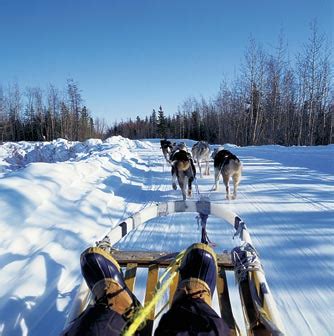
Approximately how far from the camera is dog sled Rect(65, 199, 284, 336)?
1.85m

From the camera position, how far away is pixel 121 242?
4.29 meters

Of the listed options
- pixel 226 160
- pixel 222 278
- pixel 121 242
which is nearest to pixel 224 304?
pixel 222 278

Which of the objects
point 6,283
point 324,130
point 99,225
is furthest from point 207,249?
point 324,130

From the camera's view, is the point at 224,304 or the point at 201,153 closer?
the point at 224,304

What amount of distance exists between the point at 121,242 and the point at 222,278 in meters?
2.05

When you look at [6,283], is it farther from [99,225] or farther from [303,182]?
[303,182]

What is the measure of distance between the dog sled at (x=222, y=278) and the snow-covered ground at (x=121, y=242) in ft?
2.11

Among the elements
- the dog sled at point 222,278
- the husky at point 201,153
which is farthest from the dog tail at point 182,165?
the husky at point 201,153

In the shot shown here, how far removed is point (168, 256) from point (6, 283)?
Result: 143 centimetres

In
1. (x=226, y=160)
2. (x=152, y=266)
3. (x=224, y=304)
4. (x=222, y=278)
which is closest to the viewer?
(x=224, y=304)

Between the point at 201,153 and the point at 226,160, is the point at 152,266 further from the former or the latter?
the point at 201,153

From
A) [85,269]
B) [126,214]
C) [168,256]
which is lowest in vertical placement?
[126,214]

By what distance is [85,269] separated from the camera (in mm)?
2109

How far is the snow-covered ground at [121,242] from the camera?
8.86 feet
